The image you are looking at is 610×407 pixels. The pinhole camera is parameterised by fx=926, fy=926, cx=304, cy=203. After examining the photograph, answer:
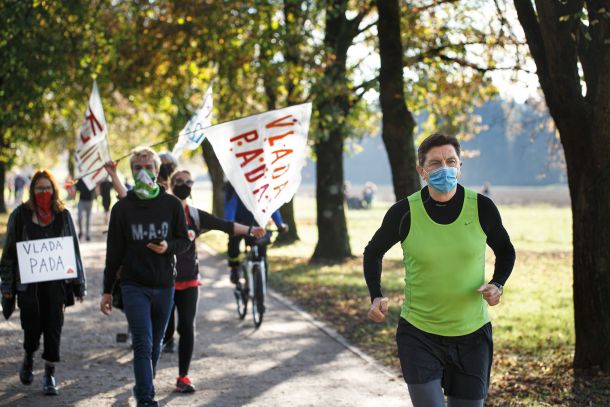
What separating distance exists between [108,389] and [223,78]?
1299cm

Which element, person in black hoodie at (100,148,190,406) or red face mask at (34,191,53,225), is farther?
red face mask at (34,191,53,225)

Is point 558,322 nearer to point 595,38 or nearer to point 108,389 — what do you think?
point 595,38

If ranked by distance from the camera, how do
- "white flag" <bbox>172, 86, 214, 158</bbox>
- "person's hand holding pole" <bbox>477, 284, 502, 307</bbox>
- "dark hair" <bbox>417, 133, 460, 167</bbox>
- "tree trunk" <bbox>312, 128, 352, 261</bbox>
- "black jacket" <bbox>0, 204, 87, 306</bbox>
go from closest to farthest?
1. "person's hand holding pole" <bbox>477, 284, 502, 307</bbox>
2. "dark hair" <bbox>417, 133, 460, 167</bbox>
3. "black jacket" <bbox>0, 204, 87, 306</bbox>
4. "white flag" <bbox>172, 86, 214, 158</bbox>
5. "tree trunk" <bbox>312, 128, 352, 261</bbox>

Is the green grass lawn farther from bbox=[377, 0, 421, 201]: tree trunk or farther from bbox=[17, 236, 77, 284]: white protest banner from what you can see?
bbox=[17, 236, 77, 284]: white protest banner

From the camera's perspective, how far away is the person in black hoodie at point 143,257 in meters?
6.03

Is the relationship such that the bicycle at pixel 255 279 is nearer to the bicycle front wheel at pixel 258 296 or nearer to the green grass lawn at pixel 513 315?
the bicycle front wheel at pixel 258 296

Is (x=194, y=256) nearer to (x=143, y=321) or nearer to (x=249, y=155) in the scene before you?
(x=249, y=155)

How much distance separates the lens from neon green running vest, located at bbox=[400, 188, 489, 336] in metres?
4.17

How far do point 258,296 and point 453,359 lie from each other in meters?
6.62

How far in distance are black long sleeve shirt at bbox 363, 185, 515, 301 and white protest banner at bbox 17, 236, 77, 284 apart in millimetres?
3379

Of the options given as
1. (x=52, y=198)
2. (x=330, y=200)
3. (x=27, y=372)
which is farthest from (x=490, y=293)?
(x=330, y=200)

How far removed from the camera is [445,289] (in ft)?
13.7

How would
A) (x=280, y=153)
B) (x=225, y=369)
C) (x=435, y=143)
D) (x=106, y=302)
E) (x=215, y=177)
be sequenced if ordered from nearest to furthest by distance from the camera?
1. (x=435, y=143)
2. (x=106, y=302)
3. (x=280, y=153)
4. (x=225, y=369)
5. (x=215, y=177)

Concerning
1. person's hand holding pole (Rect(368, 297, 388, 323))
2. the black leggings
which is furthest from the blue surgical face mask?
the black leggings
